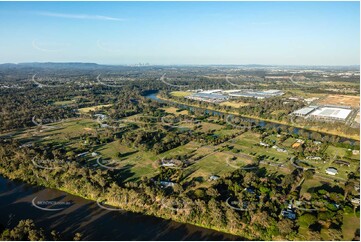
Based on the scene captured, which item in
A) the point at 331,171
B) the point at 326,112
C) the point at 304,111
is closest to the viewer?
the point at 331,171

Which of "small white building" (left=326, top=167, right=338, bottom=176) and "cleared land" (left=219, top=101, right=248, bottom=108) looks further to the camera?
"cleared land" (left=219, top=101, right=248, bottom=108)

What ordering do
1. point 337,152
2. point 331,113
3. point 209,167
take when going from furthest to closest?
1. point 331,113
2. point 337,152
3. point 209,167

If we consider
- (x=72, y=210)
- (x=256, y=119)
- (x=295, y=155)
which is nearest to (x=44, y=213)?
(x=72, y=210)

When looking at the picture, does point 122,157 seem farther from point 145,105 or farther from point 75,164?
point 145,105

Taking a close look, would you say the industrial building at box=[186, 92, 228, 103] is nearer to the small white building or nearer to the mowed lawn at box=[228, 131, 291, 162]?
the mowed lawn at box=[228, 131, 291, 162]

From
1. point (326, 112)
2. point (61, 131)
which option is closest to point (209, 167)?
point (61, 131)

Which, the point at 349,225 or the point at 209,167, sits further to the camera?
the point at 209,167

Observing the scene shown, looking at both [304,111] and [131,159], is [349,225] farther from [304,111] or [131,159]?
[304,111]

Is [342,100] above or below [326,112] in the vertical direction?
above

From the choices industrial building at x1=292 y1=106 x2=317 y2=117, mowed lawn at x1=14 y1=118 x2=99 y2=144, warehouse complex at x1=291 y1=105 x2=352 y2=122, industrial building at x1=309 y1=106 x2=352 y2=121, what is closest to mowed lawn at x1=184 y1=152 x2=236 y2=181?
mowed lawn at x1=14 y1=118 x2=99 y2=144
